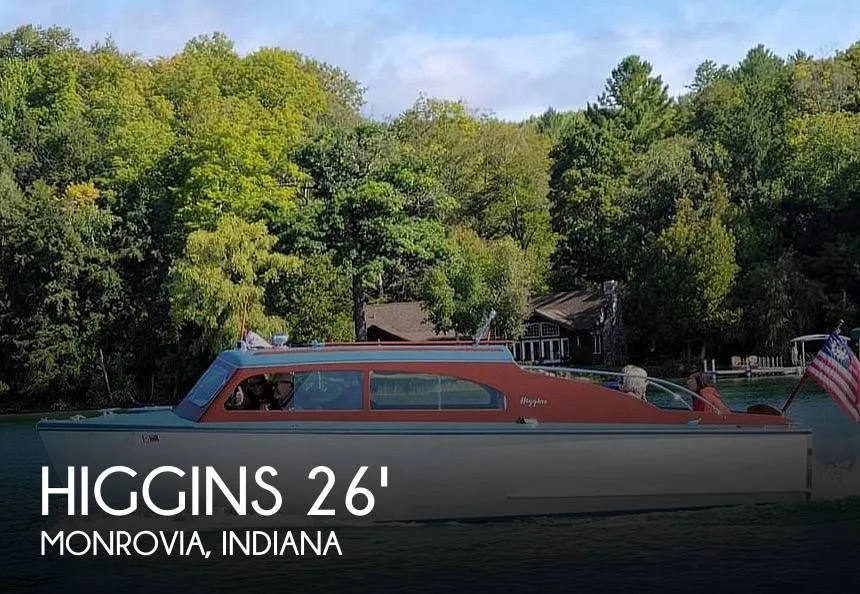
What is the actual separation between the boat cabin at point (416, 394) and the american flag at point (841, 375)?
6.88 feet

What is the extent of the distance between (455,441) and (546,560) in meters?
1.88

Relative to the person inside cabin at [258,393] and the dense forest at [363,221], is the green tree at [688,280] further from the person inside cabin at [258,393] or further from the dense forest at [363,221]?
the person inside cabin at [258,393]

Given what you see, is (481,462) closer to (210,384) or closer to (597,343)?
(210,384)

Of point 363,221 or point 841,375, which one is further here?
point 363,221

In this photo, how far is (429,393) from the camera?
53.9ft

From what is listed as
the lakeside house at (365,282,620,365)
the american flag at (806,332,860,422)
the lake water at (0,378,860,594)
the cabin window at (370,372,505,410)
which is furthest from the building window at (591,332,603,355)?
the cabin window at (370,372,505,410)

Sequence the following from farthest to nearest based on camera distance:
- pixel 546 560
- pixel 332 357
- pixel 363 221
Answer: pixel 363 221
pixel 332 357
pixel 546 560

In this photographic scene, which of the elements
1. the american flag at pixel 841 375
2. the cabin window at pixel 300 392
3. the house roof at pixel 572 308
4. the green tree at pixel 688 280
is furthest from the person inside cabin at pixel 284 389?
the house roof at pixel 572 308

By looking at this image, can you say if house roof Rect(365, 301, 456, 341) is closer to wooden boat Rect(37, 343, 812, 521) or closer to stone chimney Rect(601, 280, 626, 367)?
stone chimney Rect(601, 280, 626, 367)

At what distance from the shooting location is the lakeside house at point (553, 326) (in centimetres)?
7394

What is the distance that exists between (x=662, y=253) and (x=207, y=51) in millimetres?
44708

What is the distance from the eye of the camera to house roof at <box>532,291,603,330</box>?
76.8 m

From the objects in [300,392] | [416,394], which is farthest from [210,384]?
[416,394]

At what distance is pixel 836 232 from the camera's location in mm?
71000
